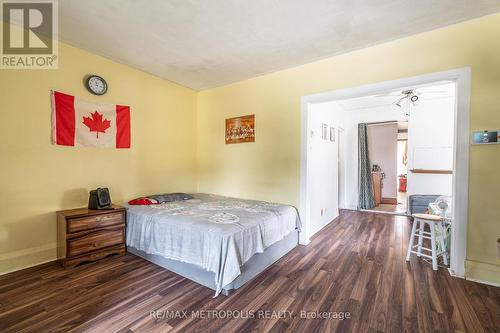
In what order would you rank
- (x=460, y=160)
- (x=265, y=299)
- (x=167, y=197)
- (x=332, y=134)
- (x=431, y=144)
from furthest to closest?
(x=431, y=144), (x=332, y=134), (x=167, y=197), (x=460, y=160), (x=265, y=299)

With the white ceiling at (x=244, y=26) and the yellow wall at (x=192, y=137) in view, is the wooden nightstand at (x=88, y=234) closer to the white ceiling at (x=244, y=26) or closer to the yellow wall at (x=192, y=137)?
the yellow wall at (x=192, y=137)

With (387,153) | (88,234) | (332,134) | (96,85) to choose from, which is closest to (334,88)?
(332,134)

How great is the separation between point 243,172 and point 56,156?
256 cm

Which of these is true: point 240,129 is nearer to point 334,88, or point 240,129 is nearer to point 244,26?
point 334,88

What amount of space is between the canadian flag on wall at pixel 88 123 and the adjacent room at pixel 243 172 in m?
0.02

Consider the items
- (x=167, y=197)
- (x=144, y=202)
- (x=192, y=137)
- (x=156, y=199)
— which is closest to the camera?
(x=144, y=202)

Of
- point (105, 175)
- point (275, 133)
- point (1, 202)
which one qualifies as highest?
point (275, 133)

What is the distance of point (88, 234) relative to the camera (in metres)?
2.50

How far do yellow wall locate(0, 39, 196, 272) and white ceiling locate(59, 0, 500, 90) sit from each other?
417 mm

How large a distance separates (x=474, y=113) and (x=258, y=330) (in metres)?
2.85

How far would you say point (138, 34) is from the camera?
8.07 ft

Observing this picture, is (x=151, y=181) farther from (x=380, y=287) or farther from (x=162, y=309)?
(x=380, y=287)

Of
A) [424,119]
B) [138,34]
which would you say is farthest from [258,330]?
[424,119]

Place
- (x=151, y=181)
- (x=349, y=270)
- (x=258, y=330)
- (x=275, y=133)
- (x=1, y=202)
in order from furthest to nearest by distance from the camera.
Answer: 1. (x=151, y=181)
2. (x=275, y=133)
3. (x=349, y=270)
4. (x=1, y=202)
5. (x=258, y=330)
